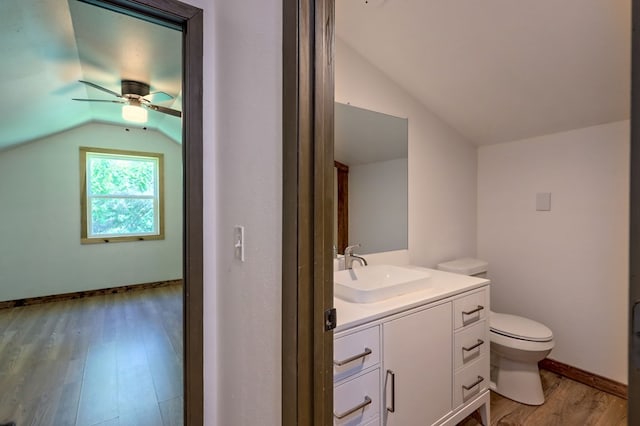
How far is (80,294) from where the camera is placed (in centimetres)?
408

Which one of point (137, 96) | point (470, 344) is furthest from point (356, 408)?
point (137, 96)

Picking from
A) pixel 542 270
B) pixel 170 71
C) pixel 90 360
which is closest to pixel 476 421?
pixel 542 270

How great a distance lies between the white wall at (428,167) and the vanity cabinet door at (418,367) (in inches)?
31.1

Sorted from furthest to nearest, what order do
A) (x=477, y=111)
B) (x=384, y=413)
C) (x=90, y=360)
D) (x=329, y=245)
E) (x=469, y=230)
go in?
1. (x=469, y=230)
2. (x=90, y=360)
3. (x=477, y=111)
4. (x=384, y=413)
5. (x=329, y=245)

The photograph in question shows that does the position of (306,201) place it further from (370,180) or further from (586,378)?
(586,378)

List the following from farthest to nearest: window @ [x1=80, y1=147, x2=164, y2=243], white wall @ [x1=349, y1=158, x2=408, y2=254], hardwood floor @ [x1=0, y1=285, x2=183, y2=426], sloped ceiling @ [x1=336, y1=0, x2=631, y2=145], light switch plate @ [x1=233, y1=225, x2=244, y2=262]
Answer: window @ [x1=80, y1=147, x2=164, y2=243]
white wall @ [x1=349, y1=158, x2=408, y2=254]
hardwood floor @ [x1=0, y1=285, x2=183, y2=426]
sloped ceiling @ [x1=336, y1=0, x2=631, y2=145]
light switch plate @ [x1=233, y1=225, x2=244, y2=262]

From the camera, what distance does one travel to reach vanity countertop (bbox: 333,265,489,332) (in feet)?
3.84

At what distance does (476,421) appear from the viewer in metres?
1.79

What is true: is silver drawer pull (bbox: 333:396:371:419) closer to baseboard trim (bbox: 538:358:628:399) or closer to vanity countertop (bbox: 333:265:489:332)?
vanity countertop (bbox: 333:265:489:332)

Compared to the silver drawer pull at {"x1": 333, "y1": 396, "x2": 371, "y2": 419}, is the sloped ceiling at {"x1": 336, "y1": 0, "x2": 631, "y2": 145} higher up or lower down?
higher up

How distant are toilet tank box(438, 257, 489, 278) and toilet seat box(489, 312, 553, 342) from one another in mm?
346

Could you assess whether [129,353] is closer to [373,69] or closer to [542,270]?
[373,69]

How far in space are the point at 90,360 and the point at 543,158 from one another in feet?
12.2

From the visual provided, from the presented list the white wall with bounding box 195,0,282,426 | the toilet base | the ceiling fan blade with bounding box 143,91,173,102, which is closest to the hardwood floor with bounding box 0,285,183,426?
the white wall with bounding box 195,0,282,426
